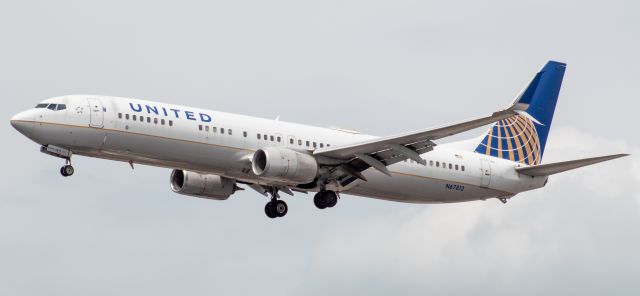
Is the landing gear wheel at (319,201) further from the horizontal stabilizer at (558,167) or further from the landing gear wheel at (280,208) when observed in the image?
the horizontal stabilizer at (558,167)

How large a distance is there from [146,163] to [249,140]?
4505mm

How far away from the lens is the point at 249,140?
192 feet

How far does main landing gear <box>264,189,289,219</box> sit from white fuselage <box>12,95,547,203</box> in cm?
258

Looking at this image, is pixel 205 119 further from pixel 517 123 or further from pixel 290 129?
pixel 517 123

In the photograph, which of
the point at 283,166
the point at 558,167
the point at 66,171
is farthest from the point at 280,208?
the point at 558,167

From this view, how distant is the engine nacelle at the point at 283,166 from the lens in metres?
57.2

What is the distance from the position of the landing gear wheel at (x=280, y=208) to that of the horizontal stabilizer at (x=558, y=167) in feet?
37.6

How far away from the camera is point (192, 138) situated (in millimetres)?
56938

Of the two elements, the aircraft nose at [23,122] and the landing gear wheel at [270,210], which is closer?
the aircraft nose at [23,122]

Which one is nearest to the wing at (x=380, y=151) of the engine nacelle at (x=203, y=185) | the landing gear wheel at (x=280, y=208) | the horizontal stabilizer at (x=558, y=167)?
the landing gear wheel at (x=280, y=208)

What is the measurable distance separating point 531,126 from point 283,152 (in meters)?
17.6

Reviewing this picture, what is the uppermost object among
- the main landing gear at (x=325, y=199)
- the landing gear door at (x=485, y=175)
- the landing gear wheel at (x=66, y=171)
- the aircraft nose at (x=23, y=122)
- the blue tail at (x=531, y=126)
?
the blue tail at (x=531, y=126)

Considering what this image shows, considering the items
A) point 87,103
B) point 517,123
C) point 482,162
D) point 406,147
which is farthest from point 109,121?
point 517,123

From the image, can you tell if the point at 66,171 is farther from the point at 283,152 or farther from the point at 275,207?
the point at 275,207
